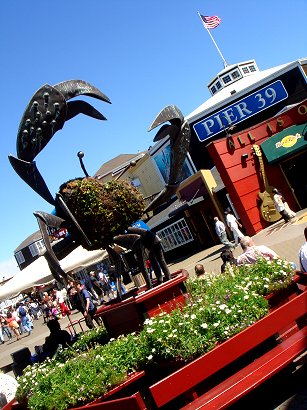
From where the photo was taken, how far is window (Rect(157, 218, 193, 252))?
28703 millimetres

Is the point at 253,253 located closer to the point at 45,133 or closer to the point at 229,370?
the point at 229,370

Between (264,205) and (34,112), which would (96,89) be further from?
(264,205)

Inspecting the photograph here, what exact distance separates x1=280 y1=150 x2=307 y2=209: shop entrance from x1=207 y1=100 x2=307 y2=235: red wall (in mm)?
399

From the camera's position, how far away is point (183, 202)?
27.3m

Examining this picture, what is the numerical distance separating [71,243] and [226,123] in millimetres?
20237

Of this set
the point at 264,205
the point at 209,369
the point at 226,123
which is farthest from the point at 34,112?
the point at 226,123

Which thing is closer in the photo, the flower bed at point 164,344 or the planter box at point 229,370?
the planter box at point 229,370

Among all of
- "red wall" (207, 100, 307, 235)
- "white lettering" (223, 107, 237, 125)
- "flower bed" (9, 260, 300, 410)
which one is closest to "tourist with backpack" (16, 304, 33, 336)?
"red wall" (207, 100, 307, 235)

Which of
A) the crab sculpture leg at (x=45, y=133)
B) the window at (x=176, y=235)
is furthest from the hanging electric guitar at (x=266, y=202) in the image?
the crab sculpture leg at (x=45, y=133)

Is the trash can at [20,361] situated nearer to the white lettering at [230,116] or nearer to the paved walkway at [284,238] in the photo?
the paved walkway at [284,238]

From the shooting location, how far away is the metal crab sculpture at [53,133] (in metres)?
5.46

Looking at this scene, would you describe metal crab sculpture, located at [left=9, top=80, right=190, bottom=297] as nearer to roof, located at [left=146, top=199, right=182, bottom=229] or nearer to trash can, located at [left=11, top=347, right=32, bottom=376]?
trash can, located at [left=11, top=347, right=32, bottom=376]

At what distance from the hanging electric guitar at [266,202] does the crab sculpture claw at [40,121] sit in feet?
50.3

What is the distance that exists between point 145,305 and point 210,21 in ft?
94.7
